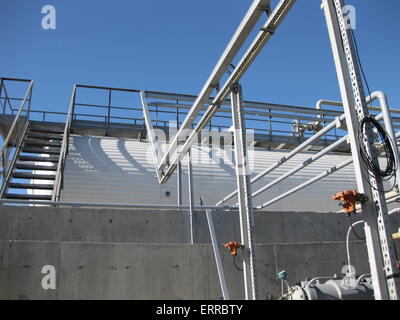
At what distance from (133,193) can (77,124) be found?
12.9 ft

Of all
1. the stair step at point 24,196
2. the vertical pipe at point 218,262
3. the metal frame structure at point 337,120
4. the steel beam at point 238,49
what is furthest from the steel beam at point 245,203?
the stair step at point 24,196

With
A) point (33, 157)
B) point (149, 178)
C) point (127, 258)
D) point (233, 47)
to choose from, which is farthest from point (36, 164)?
point (233, 47)

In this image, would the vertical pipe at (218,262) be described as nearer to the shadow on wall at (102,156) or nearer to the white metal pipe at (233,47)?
the white metal pipe at (233,47)

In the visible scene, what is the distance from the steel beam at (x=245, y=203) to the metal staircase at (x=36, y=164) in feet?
17.5

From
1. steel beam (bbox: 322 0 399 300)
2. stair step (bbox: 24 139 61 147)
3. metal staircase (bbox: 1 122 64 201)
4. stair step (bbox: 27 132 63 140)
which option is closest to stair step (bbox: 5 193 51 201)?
metal staircase (bbox: 1 122 64 201)

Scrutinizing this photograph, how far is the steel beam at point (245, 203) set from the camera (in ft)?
15.7

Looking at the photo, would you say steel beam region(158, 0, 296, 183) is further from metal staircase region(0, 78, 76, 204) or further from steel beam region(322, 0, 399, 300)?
metal staircase region(0, 78, 76, 204)

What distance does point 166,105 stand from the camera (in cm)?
1102

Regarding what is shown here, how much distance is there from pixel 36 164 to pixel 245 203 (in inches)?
277

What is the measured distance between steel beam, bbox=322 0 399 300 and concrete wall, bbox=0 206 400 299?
354cm

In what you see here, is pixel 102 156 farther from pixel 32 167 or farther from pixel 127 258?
pixel 127 258
